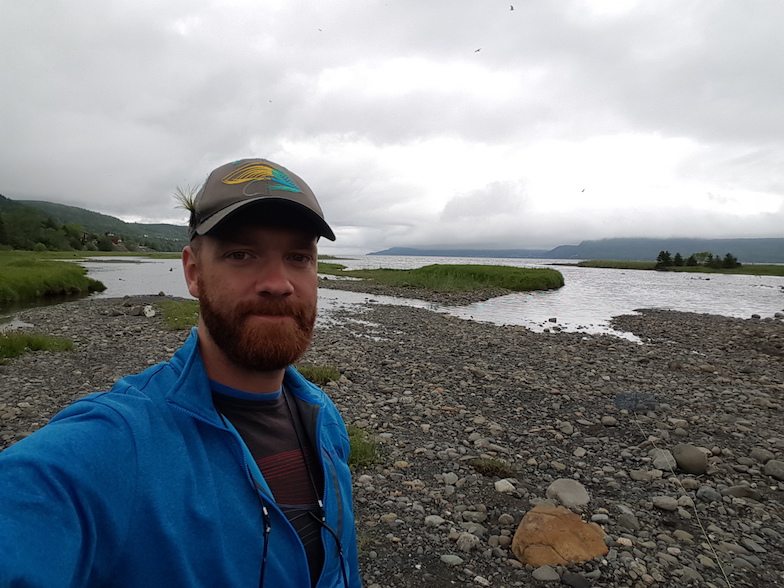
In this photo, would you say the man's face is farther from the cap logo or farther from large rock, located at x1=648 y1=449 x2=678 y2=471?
large rock, located at x1=648 y1=449 x2=678 y2=471

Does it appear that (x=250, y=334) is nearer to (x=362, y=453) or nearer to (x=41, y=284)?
(x=362, y=453)

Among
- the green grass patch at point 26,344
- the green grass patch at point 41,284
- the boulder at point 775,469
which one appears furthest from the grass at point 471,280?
the boulder at point 775,469

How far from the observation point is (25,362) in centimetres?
1364

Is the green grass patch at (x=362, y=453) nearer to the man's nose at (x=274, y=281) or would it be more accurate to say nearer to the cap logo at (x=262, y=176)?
the man's nose at (x=274, y=281)

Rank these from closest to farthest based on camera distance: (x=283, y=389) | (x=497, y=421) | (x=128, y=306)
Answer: (x=283, y=389) → (x=497, y=421) → (x=128, y=306)

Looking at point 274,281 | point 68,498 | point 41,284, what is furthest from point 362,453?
point 41,284

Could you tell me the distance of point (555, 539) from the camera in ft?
16.3

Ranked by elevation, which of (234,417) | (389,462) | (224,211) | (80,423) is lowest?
Result: (389,462)

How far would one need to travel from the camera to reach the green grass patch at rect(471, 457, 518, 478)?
22.6 feet

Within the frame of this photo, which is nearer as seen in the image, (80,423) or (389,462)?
(80,423)

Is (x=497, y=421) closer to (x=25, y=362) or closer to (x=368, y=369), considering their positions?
(x=368, y=369)

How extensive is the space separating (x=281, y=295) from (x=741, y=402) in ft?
43.8

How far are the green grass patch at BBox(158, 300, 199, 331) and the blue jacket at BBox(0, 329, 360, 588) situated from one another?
19.8 metres

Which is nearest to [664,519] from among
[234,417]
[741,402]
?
[234,417]
